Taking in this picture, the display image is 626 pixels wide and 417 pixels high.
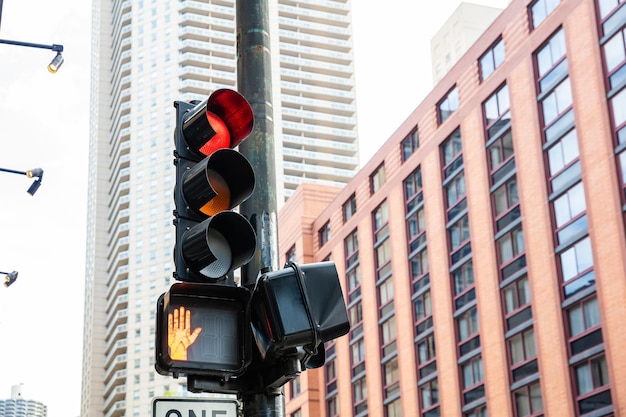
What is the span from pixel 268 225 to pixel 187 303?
0.71 meters

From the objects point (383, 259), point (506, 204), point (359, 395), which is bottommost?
point (359, 395)

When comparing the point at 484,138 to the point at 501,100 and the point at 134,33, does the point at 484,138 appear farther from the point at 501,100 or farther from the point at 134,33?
the point at 134,33

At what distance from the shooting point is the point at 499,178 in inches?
1991

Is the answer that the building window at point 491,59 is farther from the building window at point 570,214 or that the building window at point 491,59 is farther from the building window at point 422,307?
the building window at point 422,307

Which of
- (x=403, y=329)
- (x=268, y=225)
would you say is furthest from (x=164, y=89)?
(x=268, y=225)

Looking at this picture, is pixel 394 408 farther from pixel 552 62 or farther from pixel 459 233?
pixel 552 62

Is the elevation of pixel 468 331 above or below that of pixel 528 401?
above

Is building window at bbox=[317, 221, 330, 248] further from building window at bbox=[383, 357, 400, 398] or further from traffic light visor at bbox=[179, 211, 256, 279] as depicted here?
traffic light visor at bbox=[179, 211, 256, 279]

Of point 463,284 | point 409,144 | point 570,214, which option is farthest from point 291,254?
point 570,214

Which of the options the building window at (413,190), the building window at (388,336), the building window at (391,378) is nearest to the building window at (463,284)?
the building window at (413,190)

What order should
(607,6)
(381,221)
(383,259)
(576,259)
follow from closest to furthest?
(607,6), (576,259), (383,259), (381,221)

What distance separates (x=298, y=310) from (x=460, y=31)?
137m

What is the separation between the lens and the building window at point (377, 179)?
218ft

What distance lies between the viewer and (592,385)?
41125 millimetres
